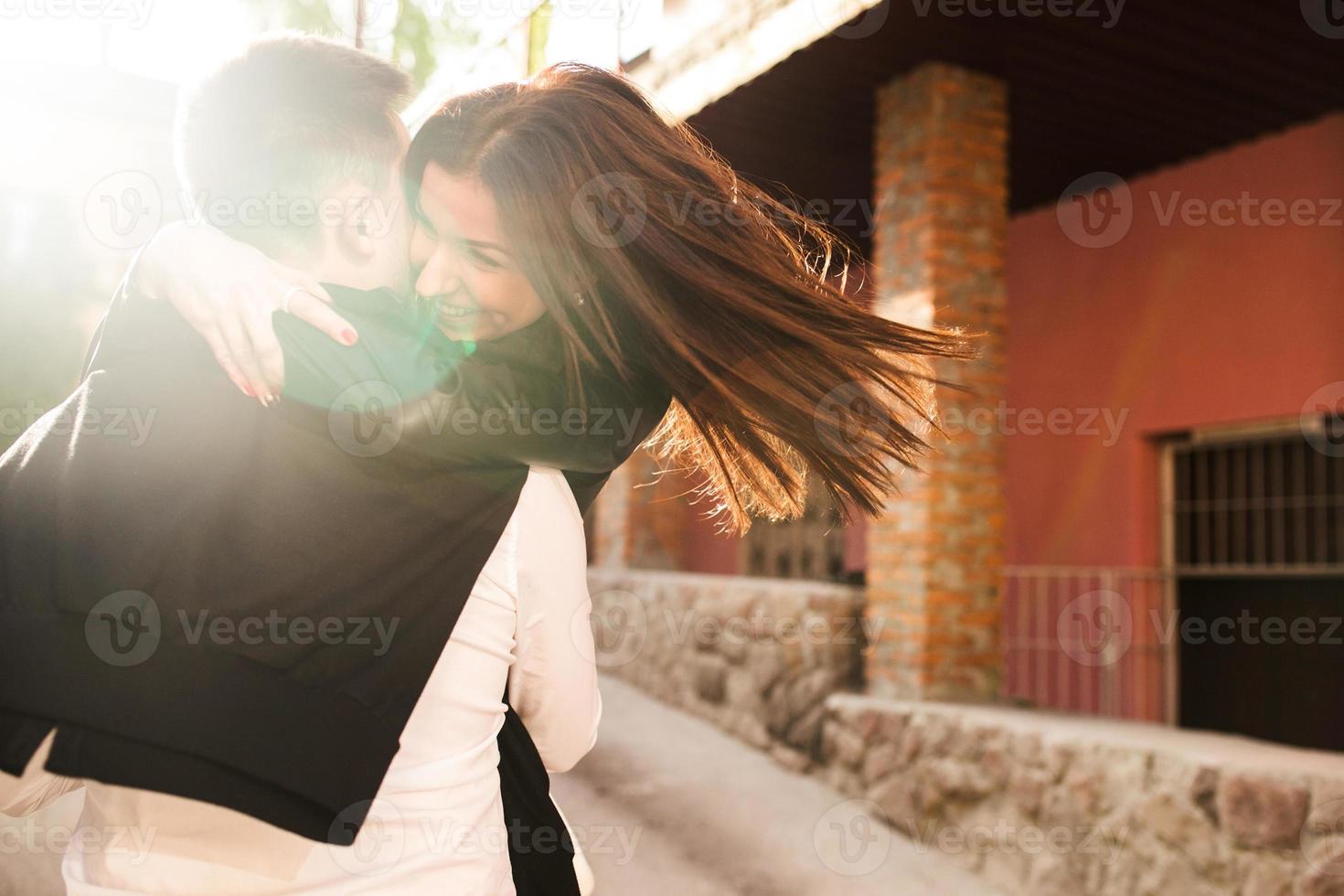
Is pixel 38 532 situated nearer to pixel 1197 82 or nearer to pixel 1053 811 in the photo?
pixel 1053 811

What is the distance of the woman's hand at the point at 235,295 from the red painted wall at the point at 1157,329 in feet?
23.5

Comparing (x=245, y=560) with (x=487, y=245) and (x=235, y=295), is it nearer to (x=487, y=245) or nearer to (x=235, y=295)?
(x=235, y=295)

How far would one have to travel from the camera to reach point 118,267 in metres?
10.4

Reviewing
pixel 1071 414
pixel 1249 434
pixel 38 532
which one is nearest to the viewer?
pixel 38 532

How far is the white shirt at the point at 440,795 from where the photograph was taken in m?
0.96

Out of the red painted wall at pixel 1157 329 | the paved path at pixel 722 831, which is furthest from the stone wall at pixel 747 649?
the red painted wall at pixel 1157 329

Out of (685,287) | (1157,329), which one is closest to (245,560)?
(685,287)

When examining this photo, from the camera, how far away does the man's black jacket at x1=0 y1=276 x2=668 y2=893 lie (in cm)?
91

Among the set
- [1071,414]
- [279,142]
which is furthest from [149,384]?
[1071,414]

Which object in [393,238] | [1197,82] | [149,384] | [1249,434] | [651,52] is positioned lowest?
[149,384]

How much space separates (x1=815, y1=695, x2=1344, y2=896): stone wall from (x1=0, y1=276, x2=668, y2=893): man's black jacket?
4.16m

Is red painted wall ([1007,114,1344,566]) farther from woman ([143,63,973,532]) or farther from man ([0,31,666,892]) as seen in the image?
man ([0,31,666,892])

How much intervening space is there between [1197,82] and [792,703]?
431 centimetres

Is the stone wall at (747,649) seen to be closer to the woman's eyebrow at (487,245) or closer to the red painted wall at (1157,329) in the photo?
the red painted wall at (1157,329)
